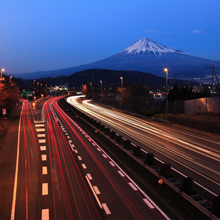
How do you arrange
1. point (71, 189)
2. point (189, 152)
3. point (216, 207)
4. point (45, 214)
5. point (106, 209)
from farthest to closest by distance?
point (189, 152), point (71, 189), point (106, 209), point (45, 214), point (216, 207)

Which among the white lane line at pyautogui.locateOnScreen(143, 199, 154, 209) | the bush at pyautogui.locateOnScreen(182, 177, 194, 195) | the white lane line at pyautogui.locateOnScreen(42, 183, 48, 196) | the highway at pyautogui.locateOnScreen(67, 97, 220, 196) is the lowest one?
the highway at pyautogui.locateOnScreen(67, 97, 220, 196)

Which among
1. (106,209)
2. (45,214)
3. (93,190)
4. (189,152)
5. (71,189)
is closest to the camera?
(45,214)

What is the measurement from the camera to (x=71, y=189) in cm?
1132

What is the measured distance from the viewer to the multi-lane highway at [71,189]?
9078 mm

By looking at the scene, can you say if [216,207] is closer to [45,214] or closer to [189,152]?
[45,214]

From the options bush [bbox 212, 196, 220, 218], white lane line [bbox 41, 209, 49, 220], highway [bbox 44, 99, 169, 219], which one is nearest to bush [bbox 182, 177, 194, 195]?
highway [bbox 44, 99, 169, 219]

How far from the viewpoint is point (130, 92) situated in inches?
2153

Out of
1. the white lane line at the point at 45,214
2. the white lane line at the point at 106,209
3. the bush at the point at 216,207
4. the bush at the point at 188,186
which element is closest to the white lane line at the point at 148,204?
the bush at the point at 188,186

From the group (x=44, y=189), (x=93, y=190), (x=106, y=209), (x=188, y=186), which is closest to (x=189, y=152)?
(x=188, y=186)

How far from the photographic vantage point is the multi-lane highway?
9.08 m

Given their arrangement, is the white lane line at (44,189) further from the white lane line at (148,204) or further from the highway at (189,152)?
the highway at (189,152)

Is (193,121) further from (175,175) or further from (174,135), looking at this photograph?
(175,175)

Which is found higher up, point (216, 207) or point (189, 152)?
point (216, 207)

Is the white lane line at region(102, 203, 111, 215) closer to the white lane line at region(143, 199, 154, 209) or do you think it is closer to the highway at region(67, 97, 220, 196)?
the white lane line at region(143, 199, 154, 209)
